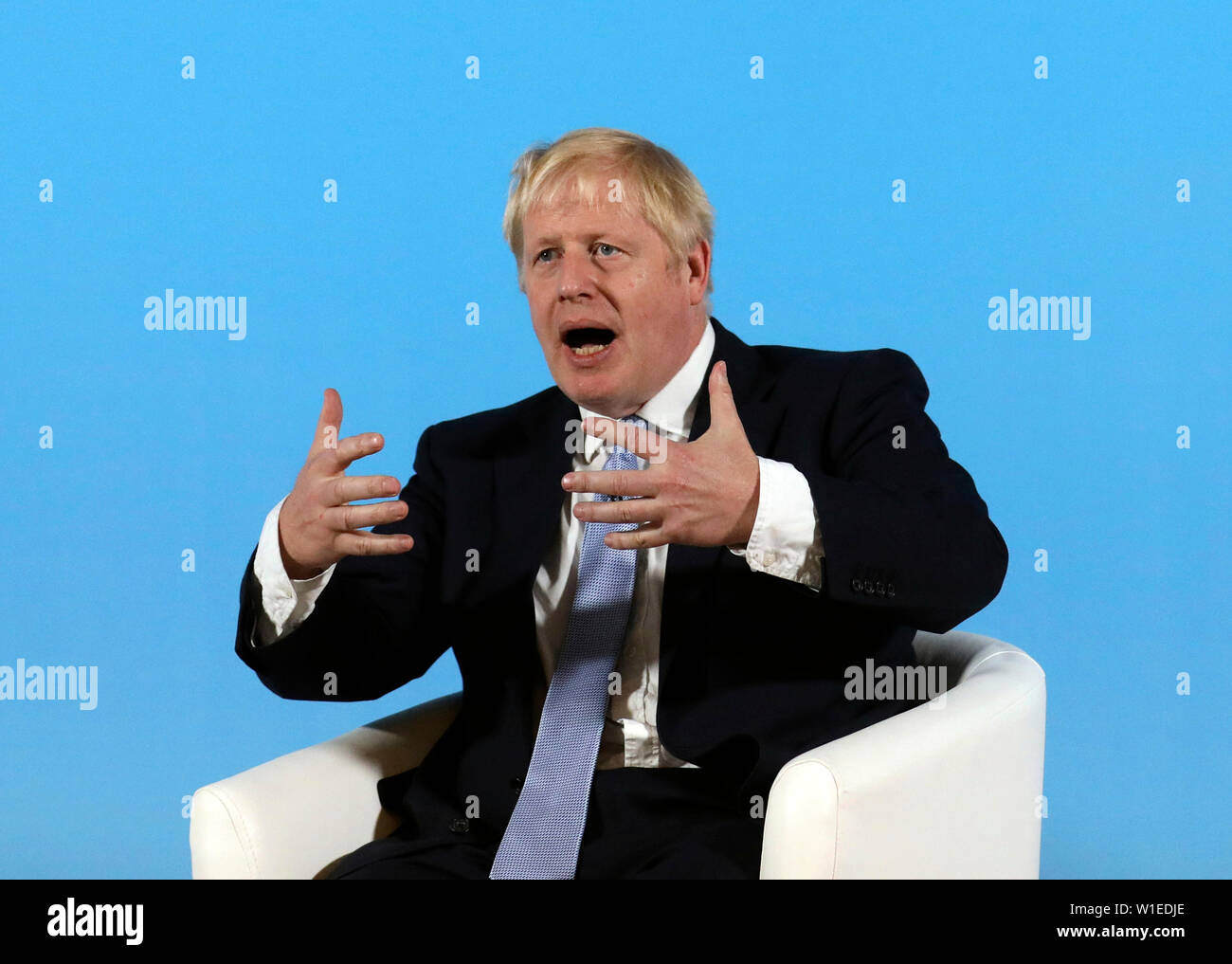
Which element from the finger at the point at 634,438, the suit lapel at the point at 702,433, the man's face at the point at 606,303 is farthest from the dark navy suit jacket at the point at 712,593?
the finger at the point at 634,438

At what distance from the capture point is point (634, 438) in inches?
76.3

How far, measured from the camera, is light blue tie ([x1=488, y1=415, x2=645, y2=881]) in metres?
2.12

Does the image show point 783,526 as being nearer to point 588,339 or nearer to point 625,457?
point 625,457

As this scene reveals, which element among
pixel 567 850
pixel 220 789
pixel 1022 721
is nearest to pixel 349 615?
pixel 220 789

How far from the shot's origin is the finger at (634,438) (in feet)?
6.24

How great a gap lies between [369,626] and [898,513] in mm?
877

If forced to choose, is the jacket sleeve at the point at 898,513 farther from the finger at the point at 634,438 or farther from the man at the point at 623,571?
the finger at the point at 634,438

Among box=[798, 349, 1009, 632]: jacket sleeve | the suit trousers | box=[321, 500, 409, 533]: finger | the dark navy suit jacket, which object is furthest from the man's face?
the suit trousers

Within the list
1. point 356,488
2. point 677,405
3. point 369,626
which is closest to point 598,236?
point 677,405

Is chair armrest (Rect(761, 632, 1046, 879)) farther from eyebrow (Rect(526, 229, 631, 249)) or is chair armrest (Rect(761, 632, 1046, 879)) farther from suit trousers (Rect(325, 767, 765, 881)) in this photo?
eyebrow (Rect(526, 229, 631, 249))

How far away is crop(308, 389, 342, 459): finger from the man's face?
365 millimetres

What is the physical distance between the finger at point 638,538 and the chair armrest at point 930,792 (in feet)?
1.08

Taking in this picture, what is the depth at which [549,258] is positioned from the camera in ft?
7.66
